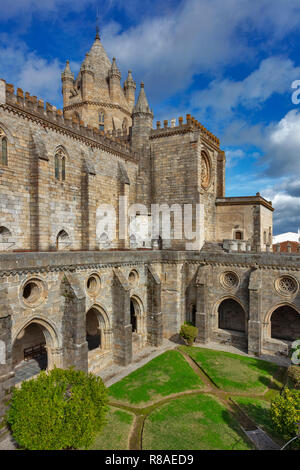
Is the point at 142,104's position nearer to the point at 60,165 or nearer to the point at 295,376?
the point at 60,165

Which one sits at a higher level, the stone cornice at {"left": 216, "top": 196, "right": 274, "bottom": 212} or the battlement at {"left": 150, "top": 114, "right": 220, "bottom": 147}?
the battlement at {"left": 150, "top": 114, "right": 220, "bottom": 147}

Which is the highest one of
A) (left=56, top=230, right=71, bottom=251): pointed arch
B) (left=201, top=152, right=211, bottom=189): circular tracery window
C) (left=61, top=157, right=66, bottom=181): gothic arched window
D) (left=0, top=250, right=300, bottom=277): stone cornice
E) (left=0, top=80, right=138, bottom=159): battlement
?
(left=0, top=80, right=138, bottom=159): battlement

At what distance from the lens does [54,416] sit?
8836 millimetres

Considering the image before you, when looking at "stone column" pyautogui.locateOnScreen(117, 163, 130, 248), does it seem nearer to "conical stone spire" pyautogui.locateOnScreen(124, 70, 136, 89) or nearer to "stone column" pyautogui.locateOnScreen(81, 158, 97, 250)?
"stone column" pyautogui.locateOnScreen(81, 158, 97, 250)

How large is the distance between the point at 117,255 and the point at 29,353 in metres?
8.83

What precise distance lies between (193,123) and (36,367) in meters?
23.4

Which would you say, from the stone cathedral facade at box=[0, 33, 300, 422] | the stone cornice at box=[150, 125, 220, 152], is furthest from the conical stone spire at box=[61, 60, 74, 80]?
the stone cornice at box=[150, 125, 220, 152]

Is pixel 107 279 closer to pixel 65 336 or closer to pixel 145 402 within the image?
pixel 65 336

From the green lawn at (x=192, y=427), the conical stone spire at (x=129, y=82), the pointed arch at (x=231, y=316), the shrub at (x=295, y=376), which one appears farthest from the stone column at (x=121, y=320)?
the conical stone spire at (x=129, y=82)

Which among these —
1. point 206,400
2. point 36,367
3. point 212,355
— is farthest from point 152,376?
point 36,367

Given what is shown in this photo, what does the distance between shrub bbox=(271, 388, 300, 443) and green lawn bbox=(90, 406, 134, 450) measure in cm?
583

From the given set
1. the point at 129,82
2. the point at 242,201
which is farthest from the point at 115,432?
the point at 129,82

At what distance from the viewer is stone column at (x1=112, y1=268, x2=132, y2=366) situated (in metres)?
18.1

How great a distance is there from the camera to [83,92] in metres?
33.1
